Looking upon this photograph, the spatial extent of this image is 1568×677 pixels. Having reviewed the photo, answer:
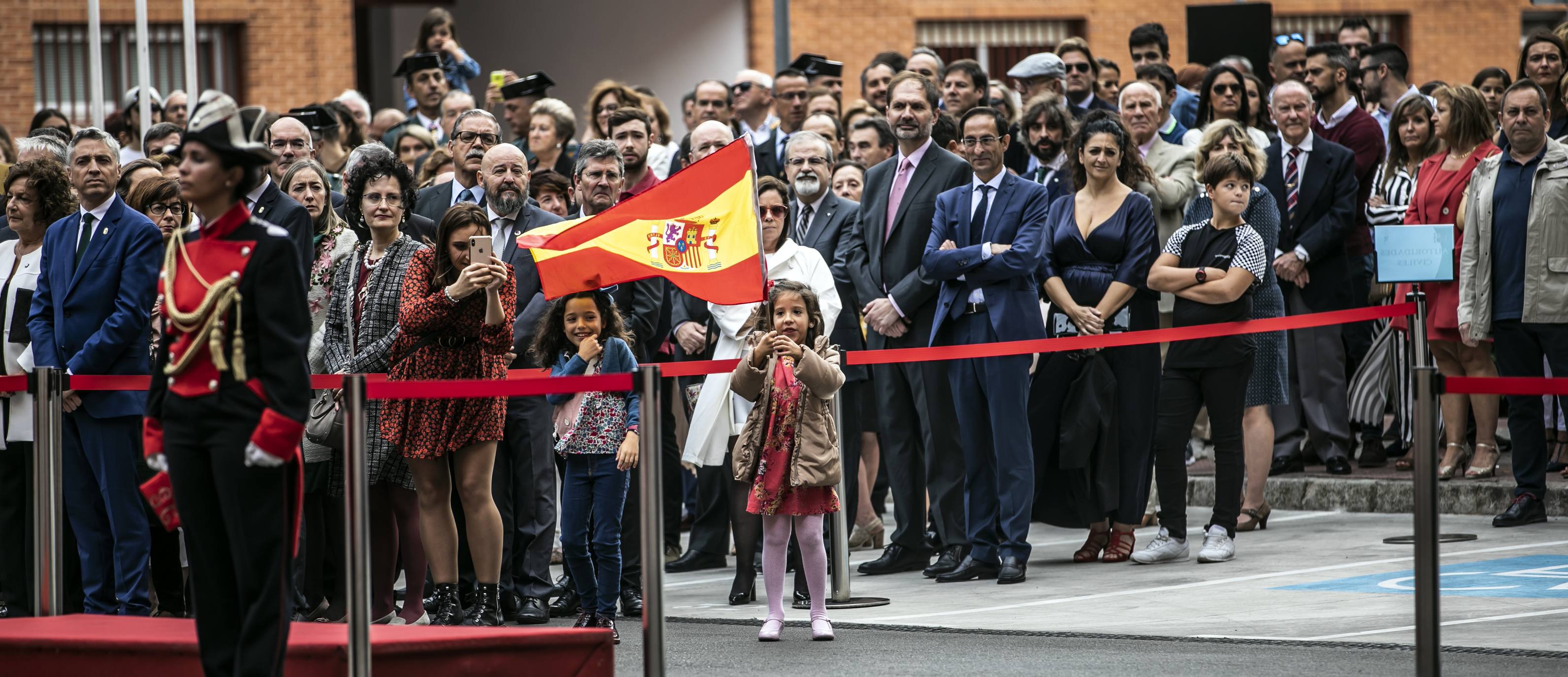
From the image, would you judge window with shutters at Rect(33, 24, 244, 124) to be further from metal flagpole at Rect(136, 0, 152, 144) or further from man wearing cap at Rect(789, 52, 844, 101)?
man wearing cap at Rect(789, 52, 844, 101)

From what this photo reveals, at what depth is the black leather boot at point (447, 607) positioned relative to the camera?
27.2ft

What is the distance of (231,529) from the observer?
6086 mm

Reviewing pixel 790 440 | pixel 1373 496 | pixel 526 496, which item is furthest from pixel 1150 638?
pixel 1373 496

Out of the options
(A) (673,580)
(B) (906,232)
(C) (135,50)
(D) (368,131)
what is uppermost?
(C) (135,50)

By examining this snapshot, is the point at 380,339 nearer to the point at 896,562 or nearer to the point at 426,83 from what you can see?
the point at 896,562

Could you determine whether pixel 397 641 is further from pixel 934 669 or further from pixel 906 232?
pixel 906 232

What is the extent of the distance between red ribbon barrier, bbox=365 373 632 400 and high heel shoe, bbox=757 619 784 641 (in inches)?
61.2

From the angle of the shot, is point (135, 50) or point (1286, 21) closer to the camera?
point (135, 50)

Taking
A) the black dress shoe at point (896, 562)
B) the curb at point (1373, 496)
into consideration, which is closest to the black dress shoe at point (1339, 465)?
the curb at point (1373, 496)

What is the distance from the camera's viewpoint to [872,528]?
11156mm

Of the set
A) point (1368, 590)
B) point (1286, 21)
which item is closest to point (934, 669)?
point (1368, 590)

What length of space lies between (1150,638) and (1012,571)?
1838 millimetres

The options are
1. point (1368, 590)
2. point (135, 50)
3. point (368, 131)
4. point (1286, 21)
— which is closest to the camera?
point (1368, 590)

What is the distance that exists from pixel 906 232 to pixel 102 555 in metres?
4.30
